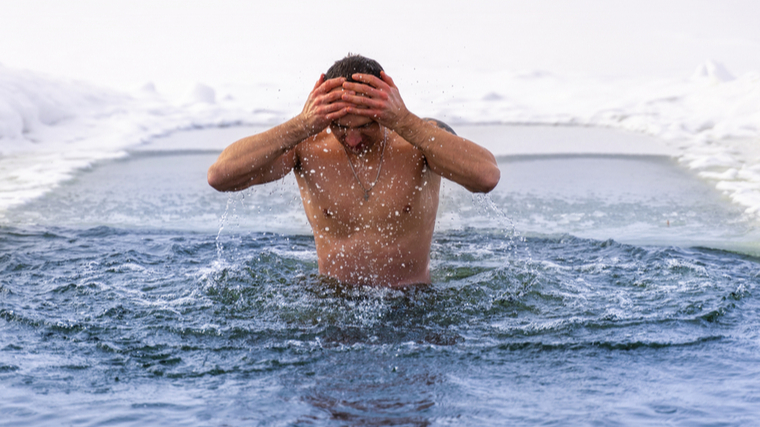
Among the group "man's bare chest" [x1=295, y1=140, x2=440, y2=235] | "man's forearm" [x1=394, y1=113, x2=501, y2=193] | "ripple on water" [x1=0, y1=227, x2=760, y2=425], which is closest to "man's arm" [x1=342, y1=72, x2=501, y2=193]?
"man's forearm" [x1=394, y1=113, x2=501, y2=193]

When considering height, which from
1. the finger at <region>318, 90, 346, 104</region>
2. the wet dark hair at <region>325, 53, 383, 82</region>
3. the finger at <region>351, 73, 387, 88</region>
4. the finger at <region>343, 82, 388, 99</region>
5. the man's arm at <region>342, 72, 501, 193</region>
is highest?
the wet dark hair at <region>325, 53, 383, 82</region>

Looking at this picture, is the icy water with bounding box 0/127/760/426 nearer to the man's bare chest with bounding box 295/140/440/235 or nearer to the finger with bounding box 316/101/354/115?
the man's bare chest with bounding box 295/140/440/235

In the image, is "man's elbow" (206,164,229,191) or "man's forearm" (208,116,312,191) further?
"man's elbow" (206,164,229,191)

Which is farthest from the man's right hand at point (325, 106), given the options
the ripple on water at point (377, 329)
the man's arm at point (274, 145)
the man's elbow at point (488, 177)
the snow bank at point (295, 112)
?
the snow bank at point (295, 112)

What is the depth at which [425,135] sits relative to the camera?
2.92m

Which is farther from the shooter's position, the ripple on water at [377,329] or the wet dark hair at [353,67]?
the wet dark hair at [353,67]

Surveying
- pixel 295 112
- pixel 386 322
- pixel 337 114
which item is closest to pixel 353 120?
pixel 337 114

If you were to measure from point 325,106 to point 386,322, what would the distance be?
2.73ft

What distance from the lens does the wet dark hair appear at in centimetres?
289

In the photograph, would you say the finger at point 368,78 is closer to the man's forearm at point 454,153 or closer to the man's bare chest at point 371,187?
the man's forearm at point 454,153

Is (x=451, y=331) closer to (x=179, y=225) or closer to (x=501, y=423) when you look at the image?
(x=501, y=423)

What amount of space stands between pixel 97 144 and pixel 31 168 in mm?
1132

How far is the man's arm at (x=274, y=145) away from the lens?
2807 mm

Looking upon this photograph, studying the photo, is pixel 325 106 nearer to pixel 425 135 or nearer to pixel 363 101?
pixel 363 101
